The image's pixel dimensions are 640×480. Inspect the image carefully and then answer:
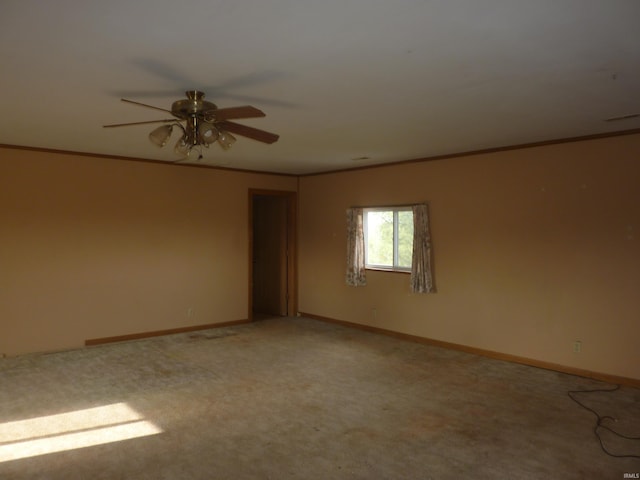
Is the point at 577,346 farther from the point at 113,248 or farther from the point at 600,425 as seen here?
the point at 113,248

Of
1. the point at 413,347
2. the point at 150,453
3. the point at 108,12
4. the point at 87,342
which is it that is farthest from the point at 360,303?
the point at 108,12

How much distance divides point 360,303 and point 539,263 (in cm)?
265

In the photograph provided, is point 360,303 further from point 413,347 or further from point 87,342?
point 87,342

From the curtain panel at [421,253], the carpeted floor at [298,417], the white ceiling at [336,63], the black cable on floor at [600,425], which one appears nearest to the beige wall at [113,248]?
the carpeted floor at [298,417]

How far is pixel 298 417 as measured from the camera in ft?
11.7

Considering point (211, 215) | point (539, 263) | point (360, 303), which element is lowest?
point (360, 303)

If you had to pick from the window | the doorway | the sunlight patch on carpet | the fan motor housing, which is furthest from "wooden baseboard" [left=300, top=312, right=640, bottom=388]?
the fan motor housing

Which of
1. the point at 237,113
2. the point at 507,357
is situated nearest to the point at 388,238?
the point at 507,357

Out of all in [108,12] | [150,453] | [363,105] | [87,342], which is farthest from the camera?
[87,342]

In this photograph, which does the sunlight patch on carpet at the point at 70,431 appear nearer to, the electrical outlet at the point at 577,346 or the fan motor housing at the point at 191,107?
the fan motor housing at the point at 191,107

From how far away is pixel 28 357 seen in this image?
5.14m

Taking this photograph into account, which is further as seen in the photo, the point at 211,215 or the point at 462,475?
the point at 211,215

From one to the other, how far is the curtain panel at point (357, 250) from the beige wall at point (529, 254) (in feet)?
0.51

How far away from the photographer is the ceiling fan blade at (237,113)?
2.62 meters
